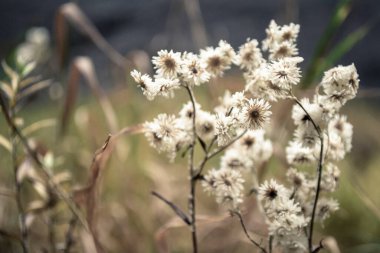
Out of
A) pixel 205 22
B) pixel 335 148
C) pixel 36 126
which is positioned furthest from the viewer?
pixel 205 22

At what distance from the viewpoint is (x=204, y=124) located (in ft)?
2.10

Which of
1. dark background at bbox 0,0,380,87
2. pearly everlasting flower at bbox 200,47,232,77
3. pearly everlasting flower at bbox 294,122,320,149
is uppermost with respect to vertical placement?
dark background at bbox 0,0,380,87

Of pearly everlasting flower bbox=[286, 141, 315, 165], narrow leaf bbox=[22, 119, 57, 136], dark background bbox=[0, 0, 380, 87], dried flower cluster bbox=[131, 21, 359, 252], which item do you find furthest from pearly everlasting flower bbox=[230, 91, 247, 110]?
dark background bbox=[0, 0, 380, 87]

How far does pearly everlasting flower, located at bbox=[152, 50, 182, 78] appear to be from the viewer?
1.81 ft

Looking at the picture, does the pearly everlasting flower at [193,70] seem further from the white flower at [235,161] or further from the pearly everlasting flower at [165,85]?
the white flower at [235,161]

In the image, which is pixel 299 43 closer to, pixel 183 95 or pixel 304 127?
pixel 183 95

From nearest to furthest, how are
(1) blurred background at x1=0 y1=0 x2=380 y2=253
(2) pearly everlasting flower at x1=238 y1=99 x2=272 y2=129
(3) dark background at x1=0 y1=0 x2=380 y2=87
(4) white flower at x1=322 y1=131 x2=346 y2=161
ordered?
(2) pearly everlasting flower at x1=238 y1=99 x2=272 y2=129 < (4) white flower at x1=322 y1=131 x2=346 y2=161 < (1) blurred background at x1=0 y1=0 x2=380 y2=253 < (3) dark background at x1=0 y1=0 x2=380 y2=87

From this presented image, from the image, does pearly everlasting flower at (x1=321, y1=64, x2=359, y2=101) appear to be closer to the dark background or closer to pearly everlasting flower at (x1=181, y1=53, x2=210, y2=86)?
pearly everlasting flower at (x1=181, y1=53, x2=210, y2=86)

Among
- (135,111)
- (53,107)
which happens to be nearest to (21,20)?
(53,107)

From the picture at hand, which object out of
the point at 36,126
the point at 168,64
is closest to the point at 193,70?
the point at 168,64

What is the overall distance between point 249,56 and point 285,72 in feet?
0.26

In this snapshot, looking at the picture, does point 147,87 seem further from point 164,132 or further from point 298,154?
point 298,154

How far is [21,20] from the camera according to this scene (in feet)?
14.3

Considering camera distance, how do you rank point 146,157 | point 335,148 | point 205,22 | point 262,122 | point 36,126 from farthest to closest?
1. point 205,22
2. point 146,157
3. point 36,126
4. point 335,148
5. point 262,122
